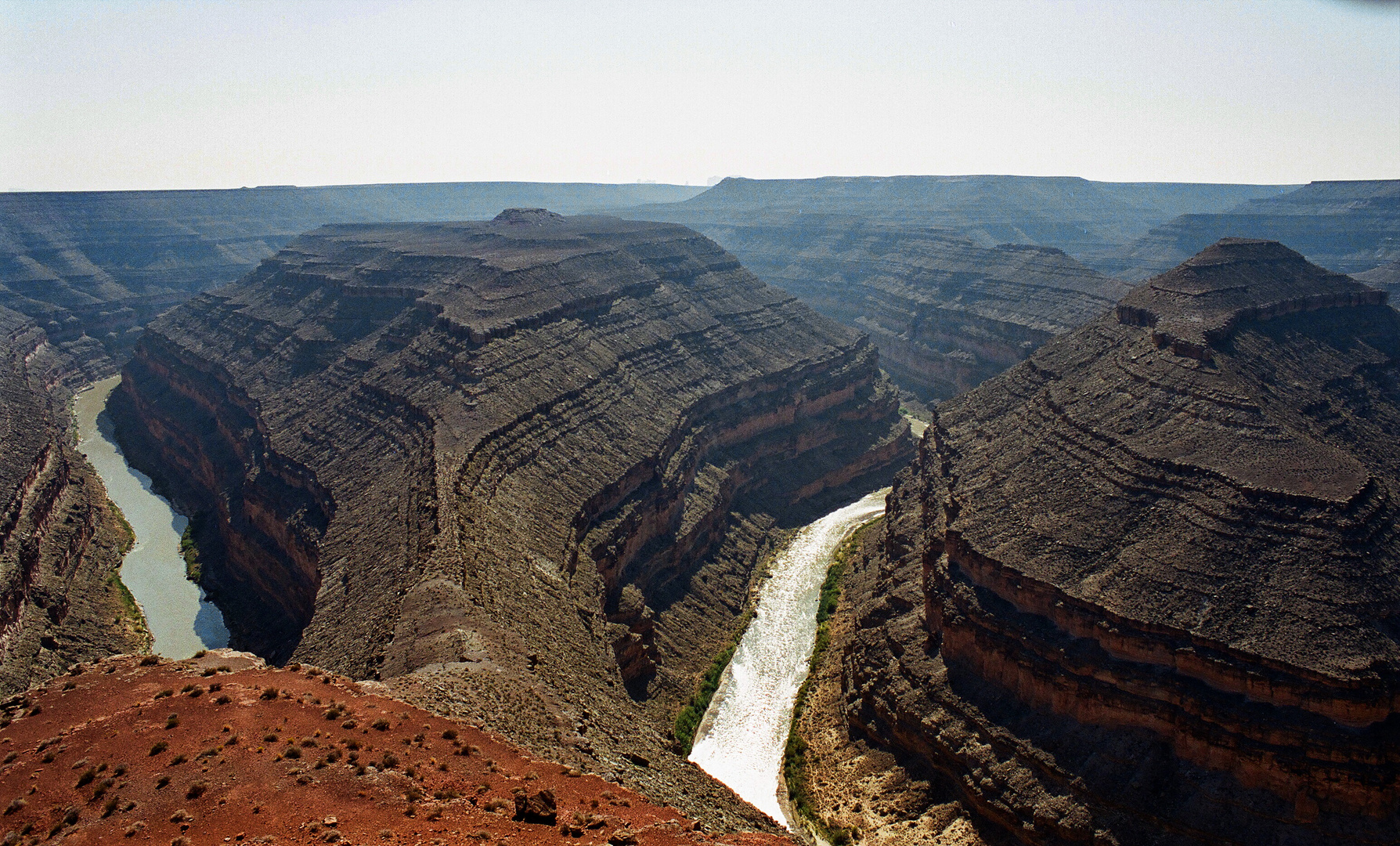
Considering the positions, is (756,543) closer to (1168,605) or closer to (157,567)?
(1168,605)

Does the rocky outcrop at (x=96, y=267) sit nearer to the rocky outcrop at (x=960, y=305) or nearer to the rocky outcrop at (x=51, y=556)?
the rocky outcrop at (x=51, y=556)

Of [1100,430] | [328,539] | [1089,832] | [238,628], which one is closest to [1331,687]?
[1089,832]

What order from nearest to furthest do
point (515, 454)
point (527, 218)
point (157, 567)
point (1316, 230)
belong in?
point (515, 454) < point (157, 567) < point (527, 218) < point (1316, 230)

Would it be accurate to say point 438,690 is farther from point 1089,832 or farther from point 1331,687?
point 1331,687

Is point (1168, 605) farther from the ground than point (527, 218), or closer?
closer

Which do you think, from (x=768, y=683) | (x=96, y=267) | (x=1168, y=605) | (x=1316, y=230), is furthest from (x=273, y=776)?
(x=1316, y=230)
